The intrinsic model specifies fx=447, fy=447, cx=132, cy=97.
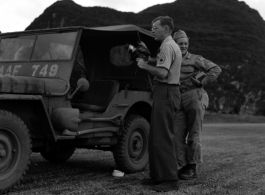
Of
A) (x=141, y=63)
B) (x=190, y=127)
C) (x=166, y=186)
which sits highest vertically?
(x=141, y=63)

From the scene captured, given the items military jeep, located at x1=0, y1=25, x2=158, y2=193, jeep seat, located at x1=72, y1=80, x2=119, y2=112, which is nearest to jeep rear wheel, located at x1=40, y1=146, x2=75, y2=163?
military jeep, located at x1=0, y1=25, x2=158, y2=193

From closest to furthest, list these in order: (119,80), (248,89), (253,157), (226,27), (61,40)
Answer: (61,40) < (119,80) < (253,157) < (248,89) < (226,27)

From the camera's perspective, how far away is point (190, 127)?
19.6ft

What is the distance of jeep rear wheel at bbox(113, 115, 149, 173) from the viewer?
6.12 m

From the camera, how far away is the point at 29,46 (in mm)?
A: 6039

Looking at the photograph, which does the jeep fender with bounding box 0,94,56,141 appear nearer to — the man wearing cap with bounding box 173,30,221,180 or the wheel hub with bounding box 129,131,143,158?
the wheel hub with bounding box 129,131,143,158

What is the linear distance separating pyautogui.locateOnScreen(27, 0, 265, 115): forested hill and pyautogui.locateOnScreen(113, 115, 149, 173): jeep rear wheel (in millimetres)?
55986

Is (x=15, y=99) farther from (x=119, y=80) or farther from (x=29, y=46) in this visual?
(x=119, y=80)

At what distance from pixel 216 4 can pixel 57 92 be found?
11111cm

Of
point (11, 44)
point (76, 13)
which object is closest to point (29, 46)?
point (11, 44)

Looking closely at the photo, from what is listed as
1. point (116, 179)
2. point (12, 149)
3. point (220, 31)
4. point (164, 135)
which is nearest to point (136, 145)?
point (116, 179)

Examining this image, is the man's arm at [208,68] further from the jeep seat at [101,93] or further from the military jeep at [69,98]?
the jeep seat at [101,93]

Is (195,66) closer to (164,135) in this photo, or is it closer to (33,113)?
(164,135)

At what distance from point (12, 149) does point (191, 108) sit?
8.09ft
